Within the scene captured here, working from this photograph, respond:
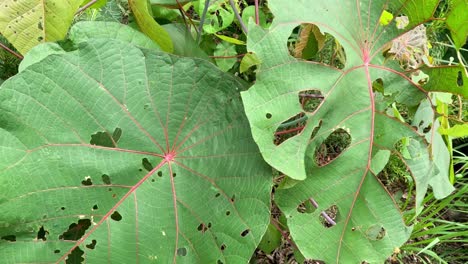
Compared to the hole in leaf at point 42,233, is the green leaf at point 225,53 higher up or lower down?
lower down

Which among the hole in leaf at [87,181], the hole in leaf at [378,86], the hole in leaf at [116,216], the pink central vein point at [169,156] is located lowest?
the hole in leaf at [116,216]

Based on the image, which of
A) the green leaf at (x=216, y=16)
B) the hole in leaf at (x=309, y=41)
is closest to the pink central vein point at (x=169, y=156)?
the hole in leaf at (x=309, y=41)

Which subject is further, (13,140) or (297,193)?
(297,193)

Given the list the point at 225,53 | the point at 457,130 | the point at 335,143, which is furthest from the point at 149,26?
the point at 335,143

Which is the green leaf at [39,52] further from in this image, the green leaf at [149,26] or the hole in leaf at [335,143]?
the hole in leaf at [335,143]

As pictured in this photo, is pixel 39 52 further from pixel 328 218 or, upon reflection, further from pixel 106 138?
pixel 328 218

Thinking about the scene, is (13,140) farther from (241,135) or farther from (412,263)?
(412,263)

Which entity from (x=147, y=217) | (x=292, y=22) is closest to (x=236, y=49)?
(x=292, y=22)
